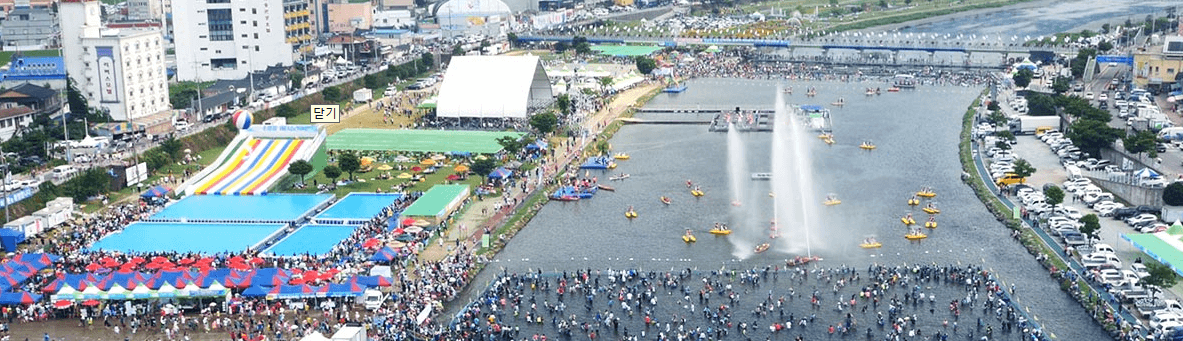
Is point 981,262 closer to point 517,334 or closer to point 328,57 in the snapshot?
point 517,334

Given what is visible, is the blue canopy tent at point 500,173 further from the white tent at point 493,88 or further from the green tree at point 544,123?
the white tent at point 493,88

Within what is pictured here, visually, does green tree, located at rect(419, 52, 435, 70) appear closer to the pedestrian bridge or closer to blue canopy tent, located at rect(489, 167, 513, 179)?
the pedestrian bridge

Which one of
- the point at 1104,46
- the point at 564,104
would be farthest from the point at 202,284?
the point at 1104,46

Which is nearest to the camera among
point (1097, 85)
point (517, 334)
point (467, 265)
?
point (517, 334)

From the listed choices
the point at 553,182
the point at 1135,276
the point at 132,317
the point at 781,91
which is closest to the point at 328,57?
the point at 781,91

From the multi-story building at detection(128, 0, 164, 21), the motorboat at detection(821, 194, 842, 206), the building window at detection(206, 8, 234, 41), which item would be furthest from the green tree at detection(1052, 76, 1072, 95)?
the multi-story building at detection(128, 0, 164, 21)

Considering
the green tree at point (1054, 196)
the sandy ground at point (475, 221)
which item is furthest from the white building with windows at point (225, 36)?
the green tree at point (1054, 196)

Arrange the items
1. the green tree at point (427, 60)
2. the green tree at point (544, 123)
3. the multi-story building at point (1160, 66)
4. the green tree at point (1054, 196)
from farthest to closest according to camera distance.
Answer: the green tree at point (427, 60) → the multi-story building at point (1160, 66) → the green tree at point (544, 123) → the green tree at point (1054, 196)
